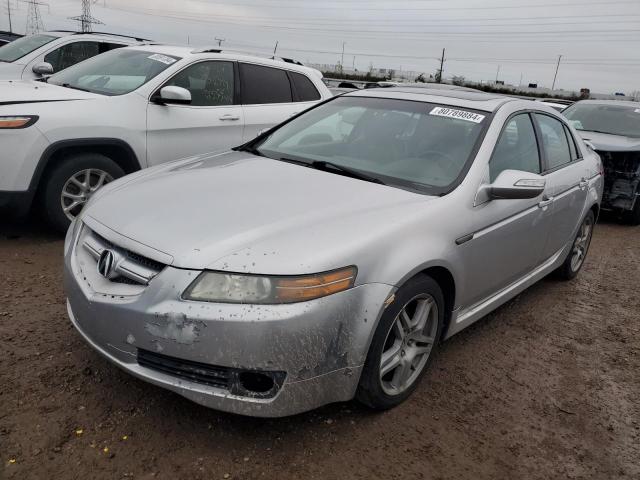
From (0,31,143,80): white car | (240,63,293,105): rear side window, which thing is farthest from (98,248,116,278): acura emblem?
(0,31,143,80): white car

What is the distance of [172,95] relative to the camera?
16.1 ft

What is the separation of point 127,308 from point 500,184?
81.8 inches

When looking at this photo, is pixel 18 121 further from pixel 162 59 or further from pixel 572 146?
pixel 572 146

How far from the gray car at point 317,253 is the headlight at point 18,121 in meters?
1.64

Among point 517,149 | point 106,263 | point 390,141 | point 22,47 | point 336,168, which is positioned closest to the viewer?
point 106,263

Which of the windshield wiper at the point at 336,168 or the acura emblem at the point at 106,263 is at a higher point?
the windshield wiper at the point at 336,168

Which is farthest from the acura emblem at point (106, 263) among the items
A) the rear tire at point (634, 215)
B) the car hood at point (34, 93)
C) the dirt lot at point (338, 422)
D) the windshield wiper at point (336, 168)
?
the rear tire at point (634, 215)

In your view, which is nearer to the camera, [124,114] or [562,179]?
[562,179]

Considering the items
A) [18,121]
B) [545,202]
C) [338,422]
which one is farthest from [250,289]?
[18,121]

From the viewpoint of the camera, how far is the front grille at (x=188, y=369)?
91.0 inches

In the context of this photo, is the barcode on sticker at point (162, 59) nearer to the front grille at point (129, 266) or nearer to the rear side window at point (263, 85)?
the rear side window at point (263, 85)

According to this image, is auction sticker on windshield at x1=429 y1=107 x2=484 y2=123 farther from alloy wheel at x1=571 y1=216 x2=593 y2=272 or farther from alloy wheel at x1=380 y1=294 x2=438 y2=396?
alloy wheel at x1=571 y1=216 x2=593 y2=272

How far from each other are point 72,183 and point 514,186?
142 inches

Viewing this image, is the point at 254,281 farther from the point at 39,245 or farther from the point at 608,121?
the point at 608,121
